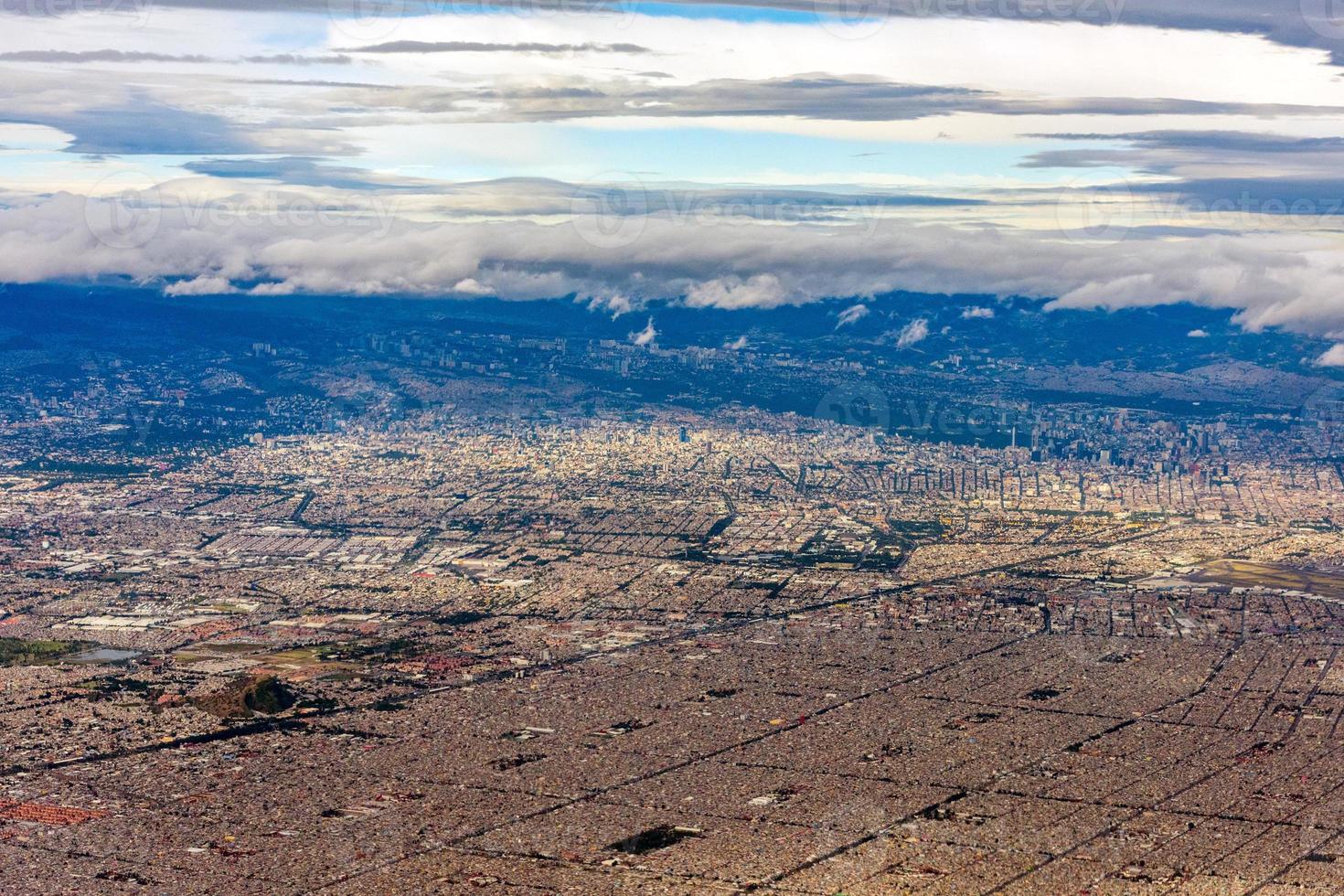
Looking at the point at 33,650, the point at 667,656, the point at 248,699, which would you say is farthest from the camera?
the point at 33,650

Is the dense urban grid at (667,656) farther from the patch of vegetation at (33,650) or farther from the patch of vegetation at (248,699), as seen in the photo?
the patch of vegetation at (33,650)

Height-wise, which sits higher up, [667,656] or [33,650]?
[667,656]

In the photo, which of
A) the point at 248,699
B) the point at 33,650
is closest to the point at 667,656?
the point at 248,699

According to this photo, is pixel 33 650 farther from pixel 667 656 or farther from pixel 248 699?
pixel 667 656

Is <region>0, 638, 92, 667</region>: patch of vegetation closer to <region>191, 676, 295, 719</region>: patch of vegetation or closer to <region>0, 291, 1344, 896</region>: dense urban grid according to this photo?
<region>0, 291, 1344, 896</region>: dense urban grid

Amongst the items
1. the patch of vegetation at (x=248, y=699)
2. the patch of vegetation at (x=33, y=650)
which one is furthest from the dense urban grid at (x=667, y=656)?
the patch of vegetation at (x=33, y=650)

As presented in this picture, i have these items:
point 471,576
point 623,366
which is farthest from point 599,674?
point 623,366

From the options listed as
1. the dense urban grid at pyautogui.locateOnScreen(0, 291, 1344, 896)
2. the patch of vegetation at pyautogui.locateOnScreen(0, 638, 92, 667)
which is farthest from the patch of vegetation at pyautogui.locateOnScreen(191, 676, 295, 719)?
the patch of vegetation at pyautogui.locateOnScreen(0, 638, 92, 667)

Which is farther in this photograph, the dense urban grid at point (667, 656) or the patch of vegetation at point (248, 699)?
the patch of vegetation at point (248, 699)

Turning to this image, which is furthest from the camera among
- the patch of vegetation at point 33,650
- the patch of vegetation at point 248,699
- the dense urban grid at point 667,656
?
the patch of vegetation at point 33,650
